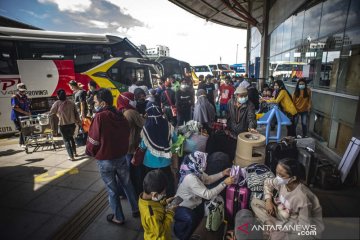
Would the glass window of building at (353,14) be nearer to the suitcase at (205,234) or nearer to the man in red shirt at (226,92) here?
the man in red shirt at (226,92)

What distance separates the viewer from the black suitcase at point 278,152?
3533mm

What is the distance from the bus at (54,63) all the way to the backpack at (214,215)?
27.2 ft

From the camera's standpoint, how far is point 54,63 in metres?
8.28

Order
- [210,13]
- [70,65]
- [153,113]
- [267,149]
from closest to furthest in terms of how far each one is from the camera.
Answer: [153,113], [267,149], [70,65], [210,13]

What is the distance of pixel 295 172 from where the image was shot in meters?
2.10

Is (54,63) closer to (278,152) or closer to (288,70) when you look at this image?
(278,152)

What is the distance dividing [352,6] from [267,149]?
427 centimetres

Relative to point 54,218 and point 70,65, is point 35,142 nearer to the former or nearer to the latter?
point 70,65

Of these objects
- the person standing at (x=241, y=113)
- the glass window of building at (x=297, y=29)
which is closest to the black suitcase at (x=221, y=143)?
the person standing at (x=241, y=113)

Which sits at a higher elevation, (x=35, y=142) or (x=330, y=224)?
(x=330, y=224)

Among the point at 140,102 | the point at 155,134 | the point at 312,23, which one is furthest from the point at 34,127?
the point at 312,23

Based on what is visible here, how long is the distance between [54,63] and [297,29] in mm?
10884

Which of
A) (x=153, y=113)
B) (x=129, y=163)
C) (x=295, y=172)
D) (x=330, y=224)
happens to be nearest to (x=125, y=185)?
(x=129, y=163)

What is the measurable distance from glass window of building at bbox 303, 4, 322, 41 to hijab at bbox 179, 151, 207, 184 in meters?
6.71
